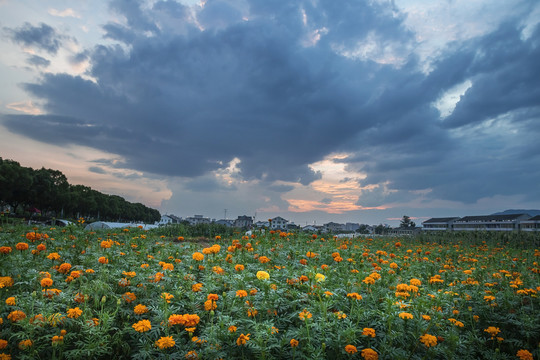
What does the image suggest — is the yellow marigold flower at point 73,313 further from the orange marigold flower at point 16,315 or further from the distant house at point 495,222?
the distant house at point 495,222

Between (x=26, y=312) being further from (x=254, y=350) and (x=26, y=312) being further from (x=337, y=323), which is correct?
(x=337, y=323)

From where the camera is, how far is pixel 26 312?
10.1ft

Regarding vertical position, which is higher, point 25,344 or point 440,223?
point 440,223

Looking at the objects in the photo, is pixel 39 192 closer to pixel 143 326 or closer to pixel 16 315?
pixel 16 315

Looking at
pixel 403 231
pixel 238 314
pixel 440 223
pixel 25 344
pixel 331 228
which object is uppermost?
pixel 440 223

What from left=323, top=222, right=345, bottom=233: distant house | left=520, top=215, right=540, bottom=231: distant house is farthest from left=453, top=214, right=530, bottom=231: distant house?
left=323, top=222, right=345, bottom=233: distant house

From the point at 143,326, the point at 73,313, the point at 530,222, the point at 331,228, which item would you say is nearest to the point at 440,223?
the point at 530,222

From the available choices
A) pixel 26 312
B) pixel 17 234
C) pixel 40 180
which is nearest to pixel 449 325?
pixel 26 312

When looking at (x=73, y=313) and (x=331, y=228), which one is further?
(x=331, y=228)

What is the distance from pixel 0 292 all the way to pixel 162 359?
2339mm

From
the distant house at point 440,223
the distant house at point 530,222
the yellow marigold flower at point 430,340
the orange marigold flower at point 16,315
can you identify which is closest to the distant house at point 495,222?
the distant house at point 530,222

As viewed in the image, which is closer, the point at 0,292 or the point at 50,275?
the point at 0,292

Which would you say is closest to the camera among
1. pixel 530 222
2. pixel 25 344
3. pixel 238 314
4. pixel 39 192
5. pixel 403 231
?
pixel 25 344

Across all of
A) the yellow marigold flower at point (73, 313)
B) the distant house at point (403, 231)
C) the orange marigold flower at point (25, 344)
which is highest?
the distant house at point (403, 231)
